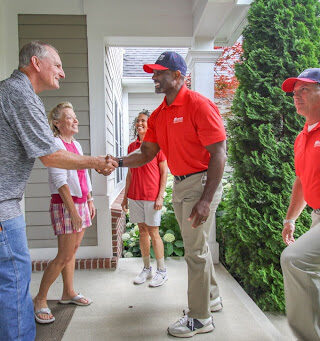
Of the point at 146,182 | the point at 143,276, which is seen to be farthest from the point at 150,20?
the point at 143,276

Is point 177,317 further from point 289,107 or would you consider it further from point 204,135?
point 289,107

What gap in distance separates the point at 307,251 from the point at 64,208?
1.78m

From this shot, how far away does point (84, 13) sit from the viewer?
3680 millimetres

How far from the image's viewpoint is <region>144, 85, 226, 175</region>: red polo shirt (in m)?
2.21

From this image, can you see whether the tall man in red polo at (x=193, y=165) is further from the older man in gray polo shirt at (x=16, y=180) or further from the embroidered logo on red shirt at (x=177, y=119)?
the older man in gray polo shirt at (x=16, y=180)

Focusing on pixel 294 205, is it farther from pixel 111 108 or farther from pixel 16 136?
pixel 111 108

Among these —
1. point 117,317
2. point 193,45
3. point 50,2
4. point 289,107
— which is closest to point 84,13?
point 50,2

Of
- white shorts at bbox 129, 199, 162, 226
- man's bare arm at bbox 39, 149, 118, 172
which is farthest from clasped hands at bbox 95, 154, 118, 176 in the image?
white shorts at bbox 129, 199, 162, 226

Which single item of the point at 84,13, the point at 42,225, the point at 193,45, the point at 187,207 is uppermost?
the point at 84,13

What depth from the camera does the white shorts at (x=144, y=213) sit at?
3.36 metres

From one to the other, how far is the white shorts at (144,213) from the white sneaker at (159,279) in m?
0.49

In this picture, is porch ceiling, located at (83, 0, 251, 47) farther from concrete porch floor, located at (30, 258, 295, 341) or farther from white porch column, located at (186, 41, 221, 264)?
concrete porch floor, located at (30, 258, 295, 341)

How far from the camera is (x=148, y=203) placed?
3.39 meters

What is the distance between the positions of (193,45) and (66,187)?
233 centimetres
